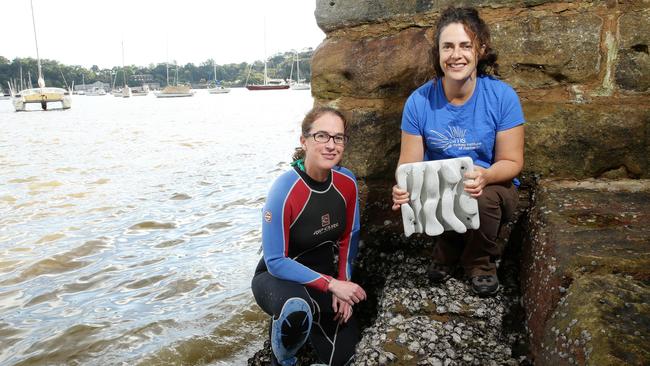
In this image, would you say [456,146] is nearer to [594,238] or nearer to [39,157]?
[594,238]

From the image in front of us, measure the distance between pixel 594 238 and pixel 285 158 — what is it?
406 inches

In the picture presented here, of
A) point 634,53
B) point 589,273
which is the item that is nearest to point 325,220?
point 589,273

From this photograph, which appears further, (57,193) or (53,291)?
(57,193)

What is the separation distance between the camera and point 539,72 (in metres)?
2.74

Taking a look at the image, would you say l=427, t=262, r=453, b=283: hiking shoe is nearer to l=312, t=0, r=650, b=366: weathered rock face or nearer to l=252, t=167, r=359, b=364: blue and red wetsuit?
l=312, t=0, r=650, b=366: weathered rock face

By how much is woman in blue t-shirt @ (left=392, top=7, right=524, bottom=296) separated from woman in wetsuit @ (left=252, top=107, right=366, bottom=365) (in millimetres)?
395

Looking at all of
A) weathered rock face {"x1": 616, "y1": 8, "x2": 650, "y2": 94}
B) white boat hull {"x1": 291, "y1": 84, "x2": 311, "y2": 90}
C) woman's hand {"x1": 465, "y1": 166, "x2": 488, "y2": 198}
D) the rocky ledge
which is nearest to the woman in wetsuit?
the rocky ledge

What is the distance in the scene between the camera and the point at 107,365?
3225mm

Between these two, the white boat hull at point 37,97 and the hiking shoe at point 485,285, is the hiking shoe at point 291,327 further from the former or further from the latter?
the white boat hull at point 37,97

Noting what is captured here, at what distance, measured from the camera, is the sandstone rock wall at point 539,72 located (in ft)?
8.45

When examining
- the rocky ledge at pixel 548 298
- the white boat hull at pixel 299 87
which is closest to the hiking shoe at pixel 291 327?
the rocky ledge at pixel 548 298

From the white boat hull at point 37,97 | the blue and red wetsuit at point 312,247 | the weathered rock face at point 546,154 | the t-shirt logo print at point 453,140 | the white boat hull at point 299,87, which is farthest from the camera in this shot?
the white boat hull at point 299,87

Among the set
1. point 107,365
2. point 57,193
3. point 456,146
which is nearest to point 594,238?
point 456,146

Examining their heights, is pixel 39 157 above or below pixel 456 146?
below
